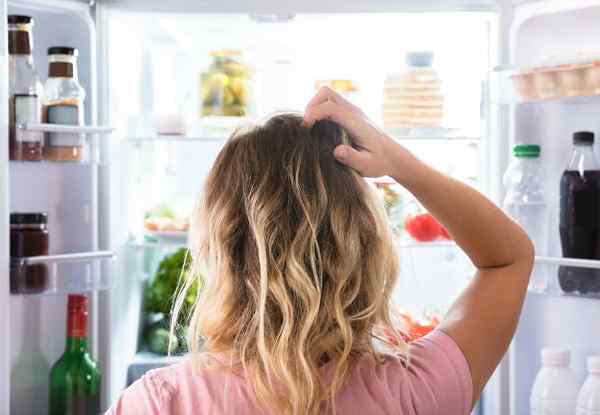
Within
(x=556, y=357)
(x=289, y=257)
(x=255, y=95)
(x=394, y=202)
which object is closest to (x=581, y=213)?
(x=556, y=357)

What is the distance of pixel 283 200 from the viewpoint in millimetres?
1025

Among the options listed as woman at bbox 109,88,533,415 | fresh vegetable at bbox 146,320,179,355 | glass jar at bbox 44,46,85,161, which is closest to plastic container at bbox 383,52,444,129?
glass jar at bbox 44,46,85,161

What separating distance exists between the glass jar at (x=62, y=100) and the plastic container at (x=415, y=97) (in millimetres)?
788

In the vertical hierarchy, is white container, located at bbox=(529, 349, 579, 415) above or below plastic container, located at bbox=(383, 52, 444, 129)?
below

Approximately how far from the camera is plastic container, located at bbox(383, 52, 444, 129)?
7.51 feet

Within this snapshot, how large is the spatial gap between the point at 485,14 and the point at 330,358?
4.23 feet

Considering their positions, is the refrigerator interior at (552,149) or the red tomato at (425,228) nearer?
the refrigerator interior at (552,149)

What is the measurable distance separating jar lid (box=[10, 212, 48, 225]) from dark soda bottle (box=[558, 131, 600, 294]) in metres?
1.10

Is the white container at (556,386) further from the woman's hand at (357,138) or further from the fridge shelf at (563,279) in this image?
the woman's hand at (357,138)

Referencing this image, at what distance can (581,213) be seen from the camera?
6.17 ft

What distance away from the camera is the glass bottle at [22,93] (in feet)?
6.10

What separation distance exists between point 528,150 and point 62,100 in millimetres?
1010

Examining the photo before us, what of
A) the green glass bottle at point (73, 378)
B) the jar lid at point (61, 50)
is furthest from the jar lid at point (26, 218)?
the jar lid at point (61, 50)

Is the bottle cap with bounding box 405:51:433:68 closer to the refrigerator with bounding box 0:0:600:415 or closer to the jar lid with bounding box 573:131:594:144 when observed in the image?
the refrigerator with bounding box 0:0:600:415
